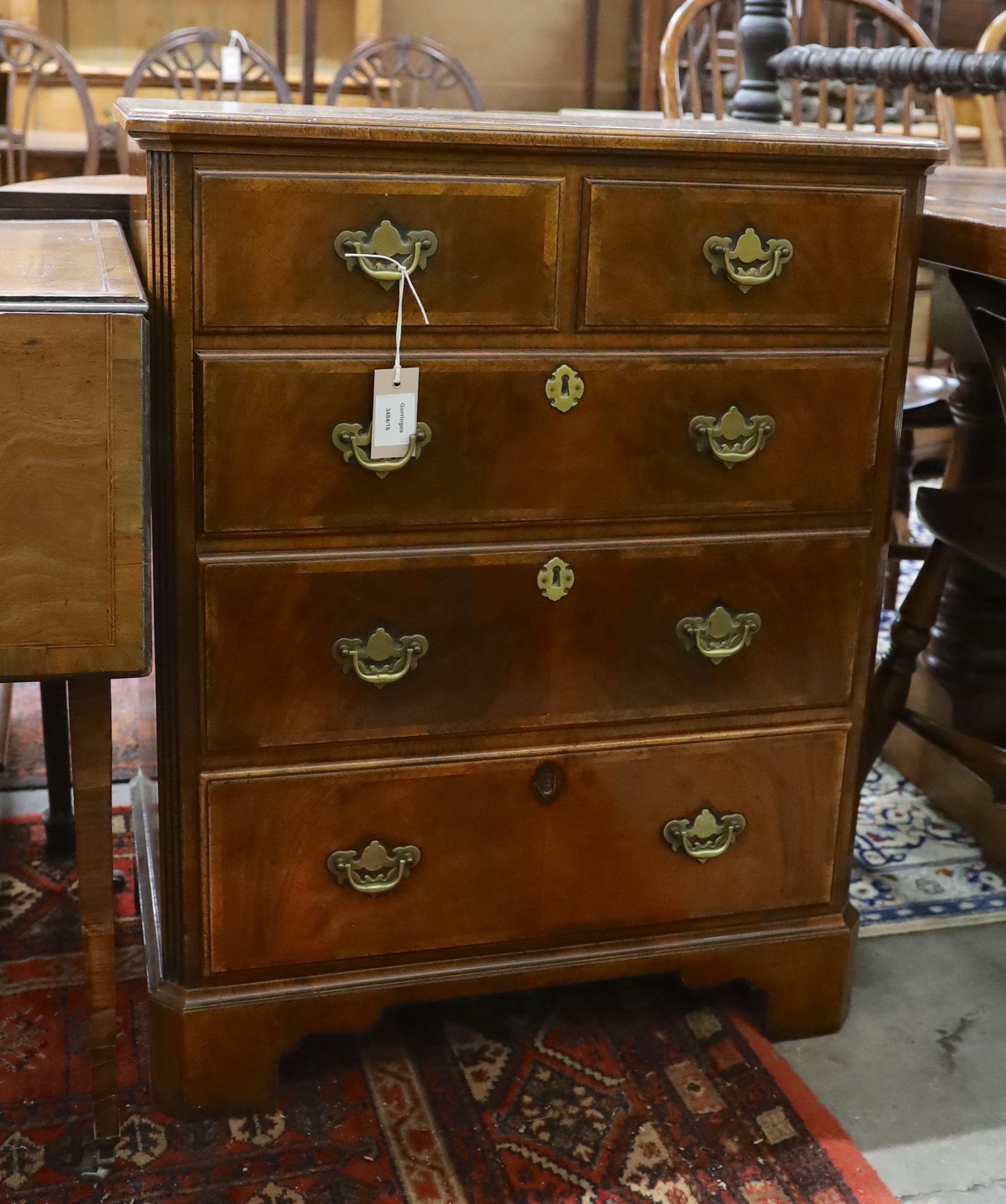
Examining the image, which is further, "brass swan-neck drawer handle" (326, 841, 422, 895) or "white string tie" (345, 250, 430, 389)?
"brass swan-neck drawer handle" (326, 841, 422, 895)

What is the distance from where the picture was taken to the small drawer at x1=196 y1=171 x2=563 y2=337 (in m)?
1.20

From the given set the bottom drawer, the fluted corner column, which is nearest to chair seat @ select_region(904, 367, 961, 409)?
the fluted corner column

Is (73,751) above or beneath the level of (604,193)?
beneath

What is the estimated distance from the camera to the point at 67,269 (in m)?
1.26

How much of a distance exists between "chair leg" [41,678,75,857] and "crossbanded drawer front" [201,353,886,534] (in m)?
0.69

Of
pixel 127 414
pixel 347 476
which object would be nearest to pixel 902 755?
pixel 347 476

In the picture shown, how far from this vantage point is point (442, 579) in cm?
136

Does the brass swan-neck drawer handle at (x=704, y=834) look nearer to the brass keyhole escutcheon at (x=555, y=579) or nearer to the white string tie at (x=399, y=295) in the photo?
the brass keyhole escutcheon at (x=555, y=579)

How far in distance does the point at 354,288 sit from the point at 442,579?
298 mm

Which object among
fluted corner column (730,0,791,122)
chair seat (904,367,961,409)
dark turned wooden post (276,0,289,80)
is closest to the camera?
fluted corner column (730,0,791,122)

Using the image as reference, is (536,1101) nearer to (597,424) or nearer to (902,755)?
(597,424)

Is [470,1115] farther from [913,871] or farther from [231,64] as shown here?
[231,64]

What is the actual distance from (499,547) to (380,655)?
6.3 inches

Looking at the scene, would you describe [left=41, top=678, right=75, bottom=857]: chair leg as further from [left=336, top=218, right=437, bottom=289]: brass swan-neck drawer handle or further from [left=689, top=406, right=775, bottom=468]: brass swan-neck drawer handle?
[left=689, top=406, right=775, bottom=468]: brass swan-neck drawer handle
